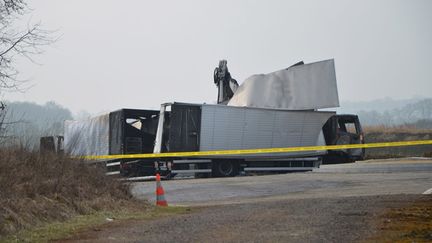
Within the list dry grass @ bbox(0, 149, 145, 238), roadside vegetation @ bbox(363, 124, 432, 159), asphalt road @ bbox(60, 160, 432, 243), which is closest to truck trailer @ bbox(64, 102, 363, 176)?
asphalt road @ bbox(60, 160, 432, 243)

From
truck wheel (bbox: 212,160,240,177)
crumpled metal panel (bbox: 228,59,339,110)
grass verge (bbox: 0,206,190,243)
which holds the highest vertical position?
crumpled metal panel (bbox: 228,59,339,110)

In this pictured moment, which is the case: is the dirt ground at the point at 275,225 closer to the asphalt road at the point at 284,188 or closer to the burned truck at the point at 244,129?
the asphalt road at the point at 284,188

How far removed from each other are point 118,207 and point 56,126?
187 inches

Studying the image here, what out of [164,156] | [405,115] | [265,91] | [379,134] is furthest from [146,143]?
[405,115]

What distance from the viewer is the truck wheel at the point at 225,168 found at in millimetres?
24859

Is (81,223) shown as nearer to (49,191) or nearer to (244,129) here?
(49,191)

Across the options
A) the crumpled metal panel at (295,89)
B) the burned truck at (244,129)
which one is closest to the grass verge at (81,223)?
the burned truck at (244,129)

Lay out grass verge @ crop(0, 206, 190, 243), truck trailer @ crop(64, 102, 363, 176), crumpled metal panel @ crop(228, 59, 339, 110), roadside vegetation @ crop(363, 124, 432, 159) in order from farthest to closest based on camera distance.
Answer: roadside vegetation @ crop(363, 124, 432, 159)
crumpled metal panel @ crop(228, 59, 339, 110)
truck trailer @ crop(64, 102, 363, 176)
grass verge @ crop(0, 206, 190, 243)

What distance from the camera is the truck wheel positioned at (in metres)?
24.9

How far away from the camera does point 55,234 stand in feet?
29.0

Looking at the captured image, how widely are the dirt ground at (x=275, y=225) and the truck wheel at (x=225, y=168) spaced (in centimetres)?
1233

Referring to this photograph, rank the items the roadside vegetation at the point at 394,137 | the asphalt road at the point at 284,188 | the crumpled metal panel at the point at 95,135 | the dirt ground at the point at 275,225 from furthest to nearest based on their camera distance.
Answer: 1. the roadside vegetation at the point at 394,137
2. the crumpled metal panel at the point at 95,135
3. the asphalt road at the point at 284,188
4. the dirt ground at the point at 275,225

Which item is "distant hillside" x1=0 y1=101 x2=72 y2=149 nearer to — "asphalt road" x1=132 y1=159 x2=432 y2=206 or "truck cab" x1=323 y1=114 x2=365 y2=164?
"asphalt road" x1=132 y1=159 x2=432 y2=206

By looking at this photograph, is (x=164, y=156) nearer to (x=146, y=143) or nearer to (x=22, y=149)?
(x=146, y=143)
